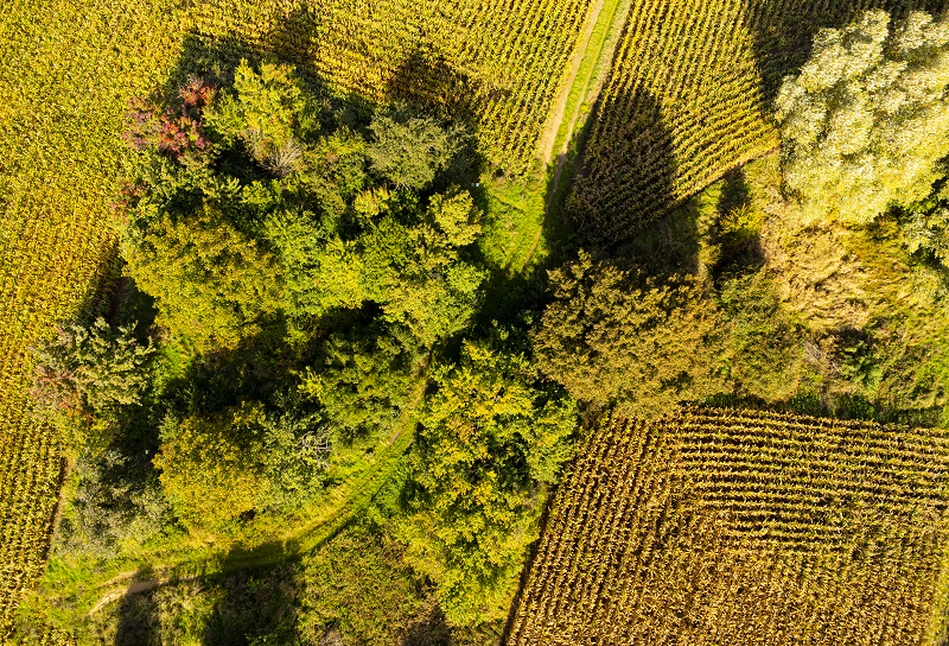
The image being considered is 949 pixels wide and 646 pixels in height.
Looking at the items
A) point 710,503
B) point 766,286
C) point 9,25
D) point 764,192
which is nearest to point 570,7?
point 764,192

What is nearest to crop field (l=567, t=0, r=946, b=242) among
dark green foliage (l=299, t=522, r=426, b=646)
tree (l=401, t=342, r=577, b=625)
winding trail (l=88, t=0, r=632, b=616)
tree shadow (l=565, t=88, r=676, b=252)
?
tree shadow (l=565, t=88, r=676, b=252)

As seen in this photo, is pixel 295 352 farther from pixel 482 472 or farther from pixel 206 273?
pixel 482 472

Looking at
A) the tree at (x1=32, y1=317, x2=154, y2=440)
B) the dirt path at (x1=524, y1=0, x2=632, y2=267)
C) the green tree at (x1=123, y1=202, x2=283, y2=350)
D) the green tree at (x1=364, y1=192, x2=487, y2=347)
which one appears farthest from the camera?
the dirt path at (x1=524, y1=0, x2=632, y2=267)

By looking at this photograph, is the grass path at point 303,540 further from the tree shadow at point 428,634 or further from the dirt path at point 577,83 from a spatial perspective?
the dirt path at point 577,83

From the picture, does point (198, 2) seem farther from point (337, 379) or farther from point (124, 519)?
point (124, 519)

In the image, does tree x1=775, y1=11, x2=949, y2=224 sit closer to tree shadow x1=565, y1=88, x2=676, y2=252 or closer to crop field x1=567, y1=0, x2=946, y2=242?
crop field x1=567, y1=0, x2=946, y2=242

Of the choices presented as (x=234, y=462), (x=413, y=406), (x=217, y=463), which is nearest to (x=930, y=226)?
(x=413, y=406)
